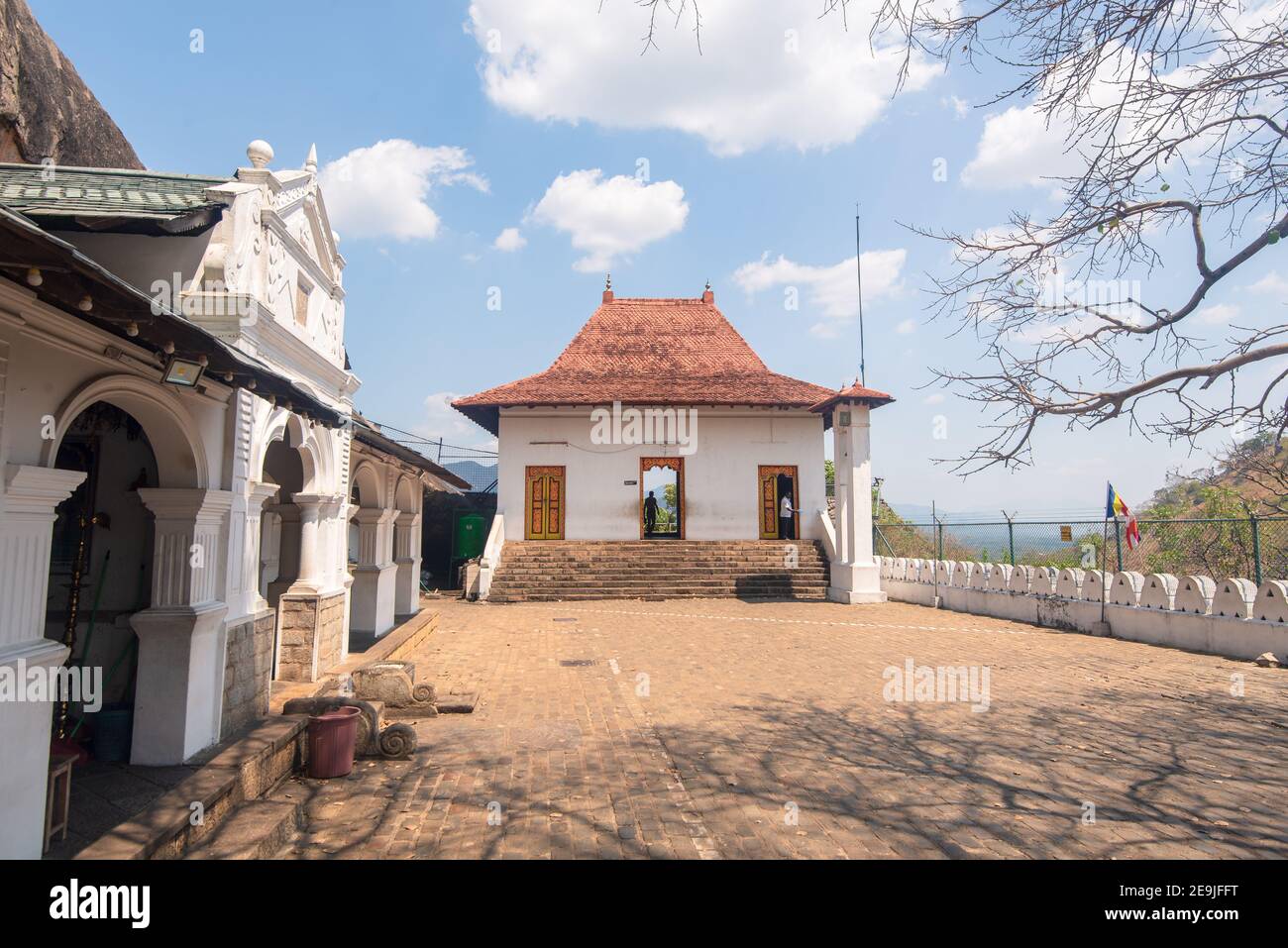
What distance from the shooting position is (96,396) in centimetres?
404

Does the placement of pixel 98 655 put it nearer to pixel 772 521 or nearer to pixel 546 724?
pixel 546 724

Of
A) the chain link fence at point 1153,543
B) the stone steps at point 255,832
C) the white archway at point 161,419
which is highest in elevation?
the white archway at point 161,419

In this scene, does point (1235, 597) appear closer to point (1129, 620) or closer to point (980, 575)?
point (1129, 620)

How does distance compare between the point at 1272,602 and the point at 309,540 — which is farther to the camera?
the point at 1272,602

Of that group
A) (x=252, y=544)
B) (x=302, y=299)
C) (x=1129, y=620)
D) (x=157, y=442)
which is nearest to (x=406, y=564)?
(x=302, y=299)

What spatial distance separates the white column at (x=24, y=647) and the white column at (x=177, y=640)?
4.97ft

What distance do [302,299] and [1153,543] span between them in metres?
14.8

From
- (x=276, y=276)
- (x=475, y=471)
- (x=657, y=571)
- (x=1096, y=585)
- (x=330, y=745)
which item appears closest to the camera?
(x=330, y=745)

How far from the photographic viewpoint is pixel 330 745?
17.5 ft

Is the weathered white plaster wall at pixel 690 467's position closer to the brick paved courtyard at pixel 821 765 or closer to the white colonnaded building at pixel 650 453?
the white colonnaded building at pixel 650 453

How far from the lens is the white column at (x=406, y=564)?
45.3 feet

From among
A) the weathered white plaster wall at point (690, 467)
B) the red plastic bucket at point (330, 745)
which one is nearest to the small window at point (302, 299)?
the red plastic bucket at point (330, 745)
